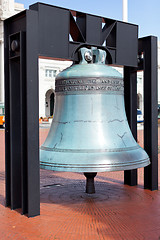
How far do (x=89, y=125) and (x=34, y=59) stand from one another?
1171 mm

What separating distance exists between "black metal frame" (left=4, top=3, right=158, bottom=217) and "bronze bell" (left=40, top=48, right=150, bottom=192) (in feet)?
1.06

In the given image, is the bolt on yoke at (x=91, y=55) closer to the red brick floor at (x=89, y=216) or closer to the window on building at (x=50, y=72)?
the red brick floor at (x=89, y=216)

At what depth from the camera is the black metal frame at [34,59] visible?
4.56 m

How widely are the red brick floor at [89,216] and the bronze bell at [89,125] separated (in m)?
0.79

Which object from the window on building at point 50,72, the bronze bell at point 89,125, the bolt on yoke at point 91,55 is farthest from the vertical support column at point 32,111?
the window on building at point 50,72

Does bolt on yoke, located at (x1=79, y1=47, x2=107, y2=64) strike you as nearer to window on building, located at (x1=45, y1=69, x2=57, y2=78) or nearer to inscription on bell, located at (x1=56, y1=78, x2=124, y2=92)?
inscription on bell, located at (x1=56, y1=78, x2=124, y2=92)

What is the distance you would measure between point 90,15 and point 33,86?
144cm

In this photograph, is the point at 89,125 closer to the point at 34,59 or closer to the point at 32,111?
the point at 32,111

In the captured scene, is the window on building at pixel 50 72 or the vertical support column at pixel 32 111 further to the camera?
the window on building at pixel 50 72

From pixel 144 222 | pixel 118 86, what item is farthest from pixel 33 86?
pixel 144 222

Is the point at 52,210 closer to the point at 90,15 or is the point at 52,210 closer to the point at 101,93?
the point at 101,93

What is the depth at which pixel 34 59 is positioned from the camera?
4543mm

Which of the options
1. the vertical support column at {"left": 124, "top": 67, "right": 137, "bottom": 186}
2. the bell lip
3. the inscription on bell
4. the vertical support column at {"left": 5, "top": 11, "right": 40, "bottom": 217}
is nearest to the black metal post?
the vertical support column at {"left": 124, "top": 67, "right": 137, "bottom": 186}

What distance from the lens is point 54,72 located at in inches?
1694
